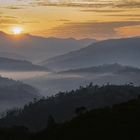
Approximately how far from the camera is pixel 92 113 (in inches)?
3068

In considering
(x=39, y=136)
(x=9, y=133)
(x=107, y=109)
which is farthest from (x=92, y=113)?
(x=9, y=133)

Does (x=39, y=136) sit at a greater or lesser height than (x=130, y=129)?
lesser

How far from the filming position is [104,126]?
69.9m

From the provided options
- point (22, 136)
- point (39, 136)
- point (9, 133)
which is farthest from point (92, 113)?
point (9, 133)

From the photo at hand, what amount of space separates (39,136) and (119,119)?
14088 millimetres

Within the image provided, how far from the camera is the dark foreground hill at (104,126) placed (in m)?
64.8

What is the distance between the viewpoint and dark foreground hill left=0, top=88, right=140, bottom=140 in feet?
213

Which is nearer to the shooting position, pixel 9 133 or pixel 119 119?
pixel 119 119

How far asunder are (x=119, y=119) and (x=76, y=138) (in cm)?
746

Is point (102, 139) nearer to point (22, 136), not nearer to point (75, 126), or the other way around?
point (75, 126)

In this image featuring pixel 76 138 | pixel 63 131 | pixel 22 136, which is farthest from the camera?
pixel 22 136

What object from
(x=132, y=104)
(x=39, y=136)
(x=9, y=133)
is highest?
(x=132, y=104)

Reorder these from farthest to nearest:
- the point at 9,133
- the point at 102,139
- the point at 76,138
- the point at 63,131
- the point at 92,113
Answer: the point at 9,133, the point at 92,113, the point at 63,131, the point at 76,138, the point at 102,139

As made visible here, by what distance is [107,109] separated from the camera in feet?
263
